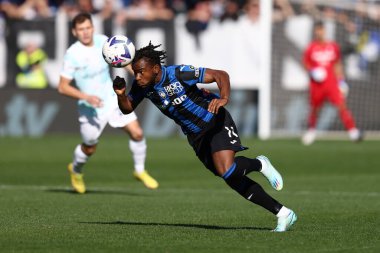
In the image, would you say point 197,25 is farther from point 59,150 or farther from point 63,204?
point 63,204

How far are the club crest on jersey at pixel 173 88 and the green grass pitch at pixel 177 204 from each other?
1.36m

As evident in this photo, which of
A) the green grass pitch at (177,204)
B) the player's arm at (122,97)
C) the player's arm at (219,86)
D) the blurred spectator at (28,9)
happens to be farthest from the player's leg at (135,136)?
the blurred spectator at (28,9)

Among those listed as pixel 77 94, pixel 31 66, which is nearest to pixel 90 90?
pixel 77 94

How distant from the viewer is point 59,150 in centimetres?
2375

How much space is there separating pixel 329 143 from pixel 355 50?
Answer: 9.84 ft

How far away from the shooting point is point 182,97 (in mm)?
10875

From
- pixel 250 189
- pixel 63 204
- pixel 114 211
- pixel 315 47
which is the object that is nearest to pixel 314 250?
pixel 250 189

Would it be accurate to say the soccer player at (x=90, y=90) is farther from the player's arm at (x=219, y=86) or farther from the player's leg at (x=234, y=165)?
the player's arm at (x=219, y=86)

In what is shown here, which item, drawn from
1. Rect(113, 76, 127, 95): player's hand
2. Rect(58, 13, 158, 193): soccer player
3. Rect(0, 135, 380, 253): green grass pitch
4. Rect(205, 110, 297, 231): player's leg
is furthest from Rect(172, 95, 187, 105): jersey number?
Rect(58, 13, 158, 193): soccer player

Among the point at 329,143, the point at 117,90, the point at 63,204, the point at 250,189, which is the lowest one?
the point at 329,143

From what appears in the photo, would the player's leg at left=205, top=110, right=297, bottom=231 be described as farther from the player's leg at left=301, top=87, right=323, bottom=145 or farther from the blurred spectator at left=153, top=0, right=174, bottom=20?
the blurred spectator at left=153, top=0, right=174, bottom=20

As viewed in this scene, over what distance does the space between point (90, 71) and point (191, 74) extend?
519 centimetres

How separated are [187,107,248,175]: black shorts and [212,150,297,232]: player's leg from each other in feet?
0.25

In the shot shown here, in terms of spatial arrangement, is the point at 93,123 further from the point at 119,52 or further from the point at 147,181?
the point at 119,52
